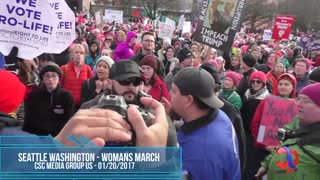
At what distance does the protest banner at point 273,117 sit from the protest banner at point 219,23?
2102 mm

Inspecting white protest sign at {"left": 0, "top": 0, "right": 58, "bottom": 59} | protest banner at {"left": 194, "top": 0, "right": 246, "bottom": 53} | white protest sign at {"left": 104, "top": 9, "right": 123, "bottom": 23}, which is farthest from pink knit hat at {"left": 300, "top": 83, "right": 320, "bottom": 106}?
white protest sign at {"left": 104, "top": 9, "right": 123, "bottom": 23}

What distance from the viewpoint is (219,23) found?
659 cm

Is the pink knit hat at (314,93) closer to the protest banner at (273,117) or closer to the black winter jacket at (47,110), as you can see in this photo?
the protest banner at (273,117)

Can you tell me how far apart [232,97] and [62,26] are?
2.11m

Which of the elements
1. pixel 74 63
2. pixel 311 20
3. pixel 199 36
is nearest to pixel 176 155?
pixel 74 63

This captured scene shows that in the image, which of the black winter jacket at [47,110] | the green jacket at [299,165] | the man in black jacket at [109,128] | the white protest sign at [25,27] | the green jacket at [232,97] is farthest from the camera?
the green jacket at [232,97]

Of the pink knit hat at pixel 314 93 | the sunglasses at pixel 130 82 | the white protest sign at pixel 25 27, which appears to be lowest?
the pink knit hat at pixel 314 93

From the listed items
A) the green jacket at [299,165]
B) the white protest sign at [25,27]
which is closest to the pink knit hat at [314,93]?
the green jacket at [299,165]

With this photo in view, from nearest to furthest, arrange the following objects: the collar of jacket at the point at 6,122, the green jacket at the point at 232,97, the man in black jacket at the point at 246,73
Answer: the collar of jacket at the point at 6,122 → the green jacket at the point at 232,97 → the man in black jacket at the point at 246,73

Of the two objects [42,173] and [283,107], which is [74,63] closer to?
[283,107]

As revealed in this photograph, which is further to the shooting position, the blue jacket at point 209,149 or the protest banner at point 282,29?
the protest banner at point 282,29

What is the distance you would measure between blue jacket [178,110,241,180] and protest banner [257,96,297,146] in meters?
2.08

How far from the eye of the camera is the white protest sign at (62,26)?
461 cm

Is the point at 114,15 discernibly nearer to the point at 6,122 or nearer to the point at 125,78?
the point at 125,78
